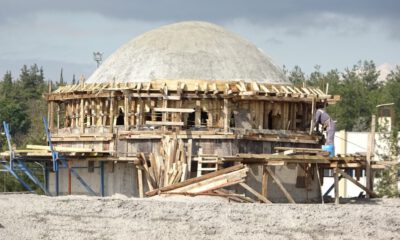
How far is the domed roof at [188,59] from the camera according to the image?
43031 mm

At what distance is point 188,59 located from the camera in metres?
43.5

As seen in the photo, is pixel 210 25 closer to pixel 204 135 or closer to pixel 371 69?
pixel 204 135

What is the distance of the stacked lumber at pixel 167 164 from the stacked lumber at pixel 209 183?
1.53m

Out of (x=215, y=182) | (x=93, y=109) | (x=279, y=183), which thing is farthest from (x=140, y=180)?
(x=279, y=183)

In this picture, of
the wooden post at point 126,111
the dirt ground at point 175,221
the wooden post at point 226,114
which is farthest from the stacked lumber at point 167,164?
the dirt ground at point 175,221

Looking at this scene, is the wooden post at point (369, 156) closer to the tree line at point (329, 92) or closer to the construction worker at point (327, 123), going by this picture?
the construction worker at point (327, 123)

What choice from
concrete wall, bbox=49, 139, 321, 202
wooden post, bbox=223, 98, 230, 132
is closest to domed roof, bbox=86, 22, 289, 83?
wooden post, bbox=223, 98, 230, 132

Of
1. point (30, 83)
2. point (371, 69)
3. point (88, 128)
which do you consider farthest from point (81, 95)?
point (371, 69)

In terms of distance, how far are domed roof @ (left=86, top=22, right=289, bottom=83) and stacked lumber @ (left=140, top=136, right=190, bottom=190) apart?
A: 11.3ft

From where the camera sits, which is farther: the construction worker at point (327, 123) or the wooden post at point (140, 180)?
the construction worker at point (327, 123)

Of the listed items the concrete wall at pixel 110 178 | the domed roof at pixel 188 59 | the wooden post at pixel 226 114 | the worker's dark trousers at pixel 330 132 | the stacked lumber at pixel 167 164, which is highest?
the domed roof at pixel 188 59

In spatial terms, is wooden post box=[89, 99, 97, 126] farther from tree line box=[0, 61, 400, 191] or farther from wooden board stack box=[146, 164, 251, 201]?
tree line box=[0, 61, 400, 191]

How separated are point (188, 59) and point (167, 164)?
5.49 metres

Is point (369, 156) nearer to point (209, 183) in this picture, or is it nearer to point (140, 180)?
point (209, 183)
